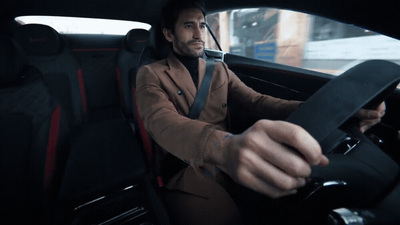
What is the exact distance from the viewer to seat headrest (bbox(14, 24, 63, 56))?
1745 mm

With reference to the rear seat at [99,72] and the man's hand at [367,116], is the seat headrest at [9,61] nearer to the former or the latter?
the man's hand at [367,116]

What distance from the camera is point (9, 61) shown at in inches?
30.3

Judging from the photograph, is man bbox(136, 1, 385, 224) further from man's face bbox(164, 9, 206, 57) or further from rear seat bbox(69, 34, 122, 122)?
rear seat bbox(69, 34, 122, 122)

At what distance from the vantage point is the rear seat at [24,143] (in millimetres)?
696

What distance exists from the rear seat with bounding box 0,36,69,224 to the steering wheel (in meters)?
0.89

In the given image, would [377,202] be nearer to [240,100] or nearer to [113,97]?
[240,100]

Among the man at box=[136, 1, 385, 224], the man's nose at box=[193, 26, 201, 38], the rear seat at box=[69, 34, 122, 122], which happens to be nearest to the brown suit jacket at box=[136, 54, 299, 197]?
the man at box=[136, 1, 385, 224]

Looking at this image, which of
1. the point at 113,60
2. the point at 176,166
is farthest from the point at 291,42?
the point at 176,166

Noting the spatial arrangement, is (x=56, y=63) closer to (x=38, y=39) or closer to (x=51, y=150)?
(x=38, y=39)

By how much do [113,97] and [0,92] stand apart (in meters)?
2.07

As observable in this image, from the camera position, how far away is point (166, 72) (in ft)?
3.67

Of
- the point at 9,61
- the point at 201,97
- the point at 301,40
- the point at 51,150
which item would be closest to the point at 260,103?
the point at 201,97

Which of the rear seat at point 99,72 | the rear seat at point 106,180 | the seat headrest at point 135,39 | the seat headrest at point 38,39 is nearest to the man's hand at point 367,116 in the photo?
the rear seat at point 106,180

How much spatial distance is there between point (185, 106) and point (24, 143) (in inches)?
26.7
